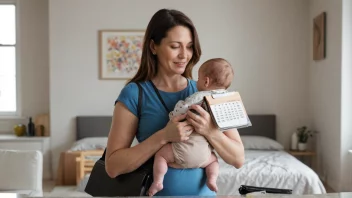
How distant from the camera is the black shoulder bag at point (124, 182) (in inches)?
61.6

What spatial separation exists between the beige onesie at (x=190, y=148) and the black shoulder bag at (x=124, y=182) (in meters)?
0.11

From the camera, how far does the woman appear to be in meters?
1.55

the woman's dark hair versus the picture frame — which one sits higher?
the picture frame

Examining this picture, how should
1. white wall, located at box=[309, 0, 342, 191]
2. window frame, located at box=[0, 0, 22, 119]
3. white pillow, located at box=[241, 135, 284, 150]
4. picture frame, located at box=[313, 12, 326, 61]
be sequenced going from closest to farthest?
white wall, located at box=[309, 0, 342, 191], picture frame, located at box=[313, 12, 326, 61], white pillow, located at box=[241, 135, 284, 150], window frame, located at box=[0, 0, 22, 119]

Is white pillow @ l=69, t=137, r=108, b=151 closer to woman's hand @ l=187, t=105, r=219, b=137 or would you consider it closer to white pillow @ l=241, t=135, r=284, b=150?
white pillow @ l=241, t=135, r=284, b=150

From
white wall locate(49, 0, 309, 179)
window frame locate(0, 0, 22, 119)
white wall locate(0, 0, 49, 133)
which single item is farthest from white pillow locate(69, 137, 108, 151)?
window frame locate(0, 0, 22, 119)

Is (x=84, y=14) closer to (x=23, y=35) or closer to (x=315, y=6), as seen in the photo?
(x=23, y=35)

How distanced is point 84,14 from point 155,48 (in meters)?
4.49

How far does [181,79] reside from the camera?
1.72 meters

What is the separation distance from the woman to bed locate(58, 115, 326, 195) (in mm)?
2513

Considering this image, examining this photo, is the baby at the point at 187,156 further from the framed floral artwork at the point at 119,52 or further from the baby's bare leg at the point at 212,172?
the framed floral artwork at the point at 119,52

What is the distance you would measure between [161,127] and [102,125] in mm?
4405

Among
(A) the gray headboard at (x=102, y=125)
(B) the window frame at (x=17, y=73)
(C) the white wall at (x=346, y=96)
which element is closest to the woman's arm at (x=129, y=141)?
(C) the white wall at (x=346, y=96)

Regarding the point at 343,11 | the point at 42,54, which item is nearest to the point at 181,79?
the point at 343,11
